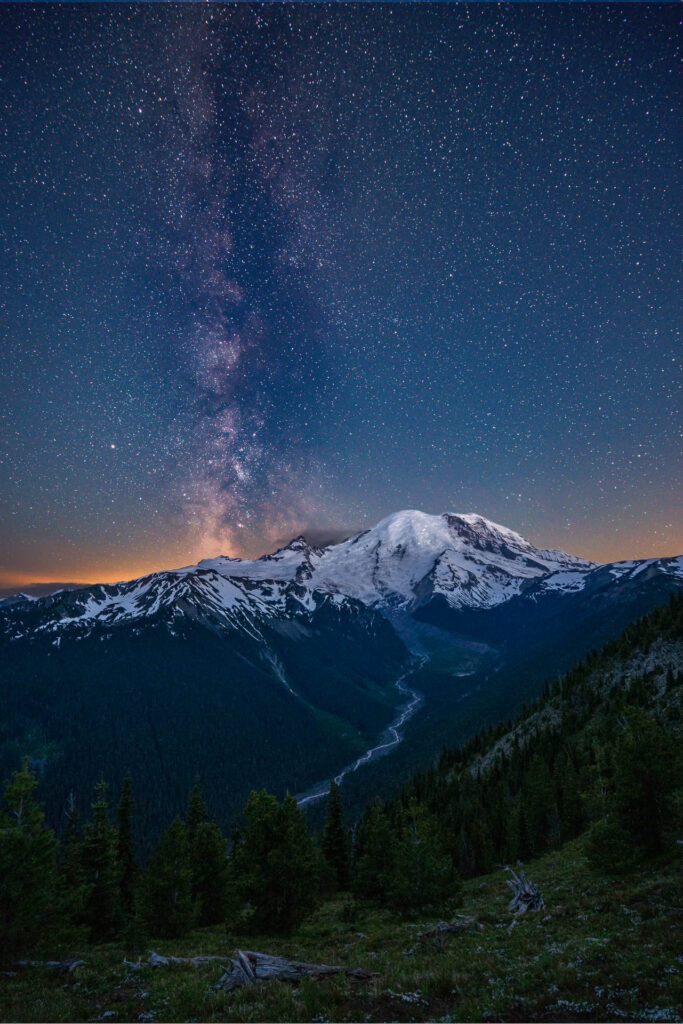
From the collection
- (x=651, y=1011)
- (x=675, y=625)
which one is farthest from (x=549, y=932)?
(x=675, y=625)

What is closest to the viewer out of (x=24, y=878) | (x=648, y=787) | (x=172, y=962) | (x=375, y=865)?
(x=172, y=962)

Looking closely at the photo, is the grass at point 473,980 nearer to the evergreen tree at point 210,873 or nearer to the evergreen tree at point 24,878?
the evergreen tree at point 24,878

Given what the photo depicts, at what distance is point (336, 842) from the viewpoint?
5900cm

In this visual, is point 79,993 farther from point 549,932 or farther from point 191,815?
point 191,815

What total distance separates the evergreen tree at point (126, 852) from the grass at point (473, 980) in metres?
27.1

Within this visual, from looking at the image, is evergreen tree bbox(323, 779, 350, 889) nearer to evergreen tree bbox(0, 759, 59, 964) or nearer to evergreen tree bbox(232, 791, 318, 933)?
evergreen tree bbox(232, 791, 318, 933)

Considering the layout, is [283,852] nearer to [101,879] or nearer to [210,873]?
[210,873]

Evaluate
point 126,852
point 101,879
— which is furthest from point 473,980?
point 126,852

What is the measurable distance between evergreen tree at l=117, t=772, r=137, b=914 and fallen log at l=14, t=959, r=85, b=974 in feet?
92.3


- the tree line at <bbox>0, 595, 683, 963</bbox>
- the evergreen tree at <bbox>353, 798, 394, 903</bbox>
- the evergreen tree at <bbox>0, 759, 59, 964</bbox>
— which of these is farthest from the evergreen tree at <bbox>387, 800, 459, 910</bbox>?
the evergreen tree at <bbox>0, 759, 59, 964</bbox>

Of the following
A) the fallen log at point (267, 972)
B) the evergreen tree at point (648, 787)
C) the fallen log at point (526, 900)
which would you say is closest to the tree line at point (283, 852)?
the evergreen tree at point (648, 787)

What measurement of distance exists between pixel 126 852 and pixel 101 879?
1165 cm

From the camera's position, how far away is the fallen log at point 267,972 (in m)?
15.5

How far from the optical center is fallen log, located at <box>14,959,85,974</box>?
63.0ft
